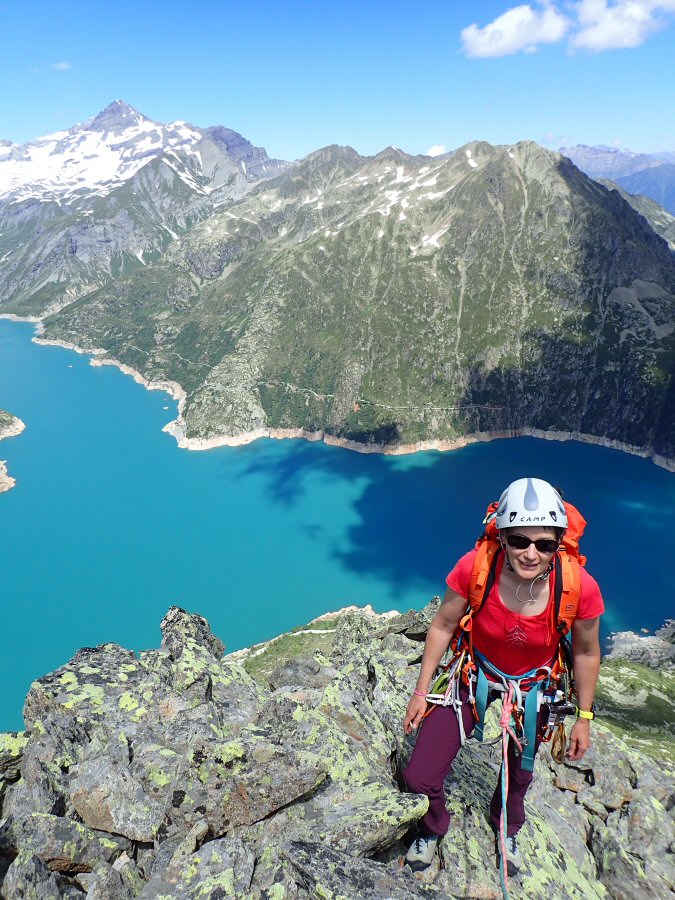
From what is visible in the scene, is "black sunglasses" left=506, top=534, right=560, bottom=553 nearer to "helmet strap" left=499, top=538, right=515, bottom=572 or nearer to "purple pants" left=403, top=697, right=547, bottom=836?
"helmet strap" left=499, top=538, right=515, bottom=572

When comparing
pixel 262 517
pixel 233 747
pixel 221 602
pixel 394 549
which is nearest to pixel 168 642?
pixel 233 747

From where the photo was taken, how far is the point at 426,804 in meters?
8.69

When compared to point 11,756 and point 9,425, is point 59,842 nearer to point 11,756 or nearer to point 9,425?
point 11,756

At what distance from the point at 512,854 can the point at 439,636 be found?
16.2 ft

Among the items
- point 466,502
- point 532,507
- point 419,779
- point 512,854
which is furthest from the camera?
point 466,502

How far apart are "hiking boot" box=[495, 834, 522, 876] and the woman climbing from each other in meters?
0.02

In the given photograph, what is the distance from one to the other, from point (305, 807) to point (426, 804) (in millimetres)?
2691

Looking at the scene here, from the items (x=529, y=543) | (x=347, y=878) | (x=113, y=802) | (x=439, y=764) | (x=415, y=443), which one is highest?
(x=529, y=543)

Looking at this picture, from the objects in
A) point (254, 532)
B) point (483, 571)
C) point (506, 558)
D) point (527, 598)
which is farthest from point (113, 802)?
point (254, 532)

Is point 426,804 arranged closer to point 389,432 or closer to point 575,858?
point 575,858

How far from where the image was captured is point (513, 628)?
7516 millimetres

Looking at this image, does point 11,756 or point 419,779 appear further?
point 11,756

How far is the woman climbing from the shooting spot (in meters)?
7.05

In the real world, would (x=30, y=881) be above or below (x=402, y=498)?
above
